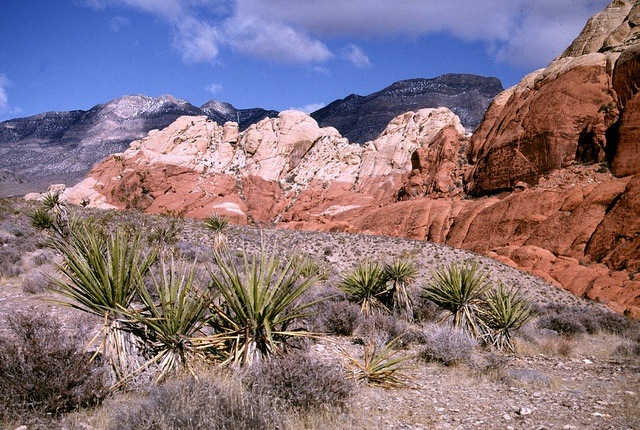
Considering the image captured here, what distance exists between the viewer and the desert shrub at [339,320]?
10102 millimetres

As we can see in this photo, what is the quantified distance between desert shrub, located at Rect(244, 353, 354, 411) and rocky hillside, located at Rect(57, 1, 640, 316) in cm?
1991

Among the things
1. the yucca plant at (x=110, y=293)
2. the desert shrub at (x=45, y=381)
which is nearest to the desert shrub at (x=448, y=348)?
the yucca plant at (x=110, y=293)

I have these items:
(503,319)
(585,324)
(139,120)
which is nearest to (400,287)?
(503,319)

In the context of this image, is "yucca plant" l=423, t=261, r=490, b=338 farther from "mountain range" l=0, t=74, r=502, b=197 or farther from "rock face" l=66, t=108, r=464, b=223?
"mountain range" l=0, t=74, r=502, b=197

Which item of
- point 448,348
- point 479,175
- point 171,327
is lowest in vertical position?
point 448,348

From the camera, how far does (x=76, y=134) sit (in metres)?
141

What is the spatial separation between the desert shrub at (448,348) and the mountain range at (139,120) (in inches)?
4099

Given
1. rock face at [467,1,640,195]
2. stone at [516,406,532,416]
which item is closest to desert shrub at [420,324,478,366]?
stone at [516,406,532,416]

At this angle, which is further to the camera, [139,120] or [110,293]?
[139,120]

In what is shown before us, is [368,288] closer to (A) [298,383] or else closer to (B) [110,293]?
(A) [298,383]

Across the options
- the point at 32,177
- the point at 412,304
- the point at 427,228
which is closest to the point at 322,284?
the point at 412,304

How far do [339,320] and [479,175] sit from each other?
31.9 m

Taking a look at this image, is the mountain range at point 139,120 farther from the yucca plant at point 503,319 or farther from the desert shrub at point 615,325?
the desert shrub at point 615,325

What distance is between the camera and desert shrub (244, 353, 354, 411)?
4.69 metres
